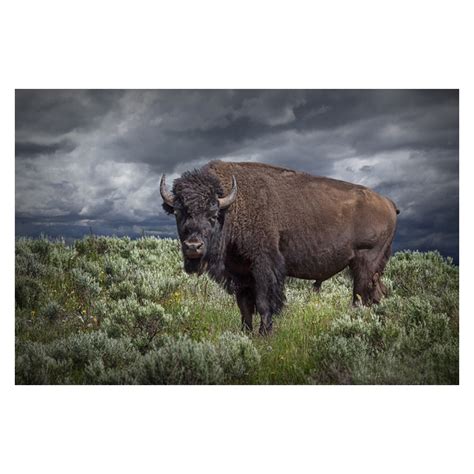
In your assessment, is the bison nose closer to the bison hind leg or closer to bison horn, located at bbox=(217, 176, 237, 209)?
bison horn, located at bbox=(217, 176, 237, 209)

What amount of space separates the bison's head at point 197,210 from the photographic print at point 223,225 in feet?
0.06

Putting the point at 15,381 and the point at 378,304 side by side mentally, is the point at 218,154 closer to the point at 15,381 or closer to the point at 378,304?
the point at 378,304

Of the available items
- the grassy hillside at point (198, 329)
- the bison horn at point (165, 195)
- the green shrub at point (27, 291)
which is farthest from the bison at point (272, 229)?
the green shrub at point (27, 291)

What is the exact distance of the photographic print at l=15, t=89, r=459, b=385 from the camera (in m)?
5.40

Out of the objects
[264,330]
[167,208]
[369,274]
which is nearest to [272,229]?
[264,330]

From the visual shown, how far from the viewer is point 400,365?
17.5ft

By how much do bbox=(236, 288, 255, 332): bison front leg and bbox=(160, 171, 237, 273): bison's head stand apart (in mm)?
754

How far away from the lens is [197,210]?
19.0 feet

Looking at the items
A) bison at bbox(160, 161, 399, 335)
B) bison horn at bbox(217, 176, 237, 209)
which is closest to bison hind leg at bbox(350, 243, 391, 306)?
bison at bbox(160, 161, 399, 335)

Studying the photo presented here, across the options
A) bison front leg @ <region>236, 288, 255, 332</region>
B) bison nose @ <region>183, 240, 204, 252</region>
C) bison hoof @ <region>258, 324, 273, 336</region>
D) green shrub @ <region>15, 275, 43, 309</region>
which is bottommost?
bison hoof @ <region>258, 324, 273, 336</region>

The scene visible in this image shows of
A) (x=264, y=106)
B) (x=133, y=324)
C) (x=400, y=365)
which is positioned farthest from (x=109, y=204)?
(x=400, y=365)

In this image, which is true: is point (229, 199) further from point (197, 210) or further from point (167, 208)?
point (167, 208)

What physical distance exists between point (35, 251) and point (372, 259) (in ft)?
12.7

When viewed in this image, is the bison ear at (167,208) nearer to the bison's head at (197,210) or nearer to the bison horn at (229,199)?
the bison's head at (197,210)
